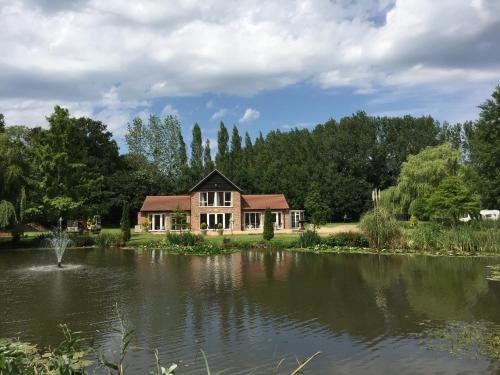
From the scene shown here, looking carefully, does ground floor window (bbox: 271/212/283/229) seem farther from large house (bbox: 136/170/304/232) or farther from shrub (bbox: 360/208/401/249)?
shrub (bbox: 360/208/401/249)

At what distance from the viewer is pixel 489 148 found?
3831 cm

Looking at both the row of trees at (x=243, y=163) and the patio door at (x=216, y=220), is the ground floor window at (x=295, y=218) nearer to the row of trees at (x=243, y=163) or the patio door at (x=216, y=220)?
the row of trees at (x=243, y=163)

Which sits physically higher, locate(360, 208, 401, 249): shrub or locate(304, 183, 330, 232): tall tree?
locate(304, 183, 330, 232): tall tree

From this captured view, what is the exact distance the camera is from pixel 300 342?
10102 mm

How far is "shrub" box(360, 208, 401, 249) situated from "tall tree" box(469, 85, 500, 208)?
14751 mm

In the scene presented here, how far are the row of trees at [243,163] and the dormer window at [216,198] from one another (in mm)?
7551

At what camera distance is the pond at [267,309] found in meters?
9.09

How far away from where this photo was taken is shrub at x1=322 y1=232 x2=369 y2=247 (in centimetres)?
2950

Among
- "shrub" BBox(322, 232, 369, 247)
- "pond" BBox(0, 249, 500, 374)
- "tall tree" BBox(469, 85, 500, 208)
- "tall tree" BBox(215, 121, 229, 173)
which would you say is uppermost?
"tall tree" BBox(215, 121, 229, 173)

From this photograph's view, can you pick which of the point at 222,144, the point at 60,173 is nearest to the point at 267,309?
the point at 60,173

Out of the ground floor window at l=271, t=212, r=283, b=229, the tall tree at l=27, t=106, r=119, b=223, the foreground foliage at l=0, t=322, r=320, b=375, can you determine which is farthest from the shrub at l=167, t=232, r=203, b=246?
the foreground foliage at l=0, t=322, r=320, b=375

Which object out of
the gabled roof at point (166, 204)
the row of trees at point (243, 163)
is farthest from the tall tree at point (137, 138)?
the gabled roof at point (166, 204)

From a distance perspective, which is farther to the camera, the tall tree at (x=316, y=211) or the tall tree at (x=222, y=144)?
the tall tree at (x=222, y=144)

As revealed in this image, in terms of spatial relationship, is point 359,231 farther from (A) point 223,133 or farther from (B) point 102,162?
(A) point 223,133
